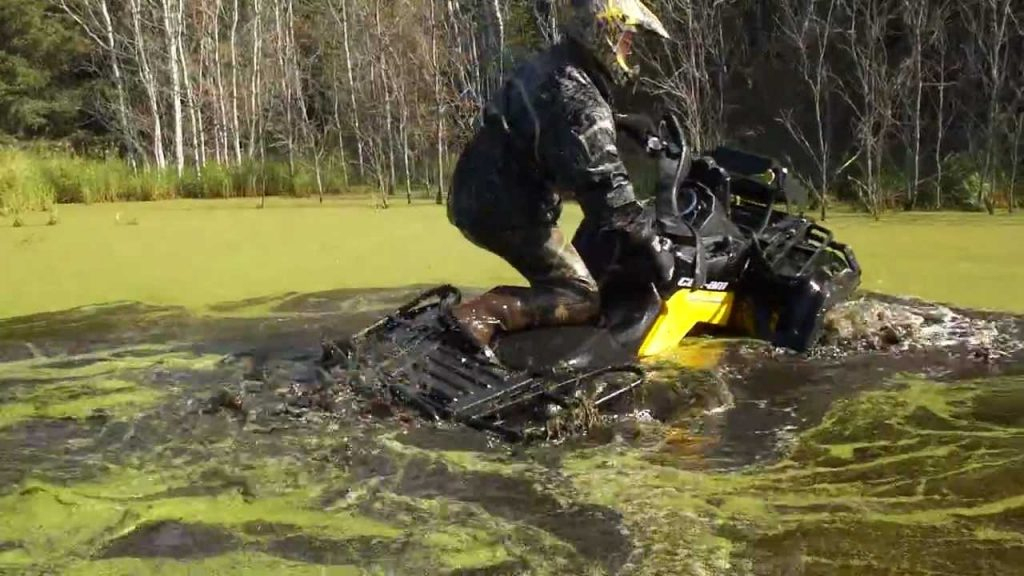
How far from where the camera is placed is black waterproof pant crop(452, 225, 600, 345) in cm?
375

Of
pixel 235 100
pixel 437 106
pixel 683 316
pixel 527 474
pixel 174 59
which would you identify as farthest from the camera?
pixel 235 100

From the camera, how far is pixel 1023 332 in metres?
4.70

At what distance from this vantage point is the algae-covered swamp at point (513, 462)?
2.51 meters

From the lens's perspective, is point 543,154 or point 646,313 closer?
point 543,154

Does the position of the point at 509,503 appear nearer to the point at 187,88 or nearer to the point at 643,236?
the point at 643,236

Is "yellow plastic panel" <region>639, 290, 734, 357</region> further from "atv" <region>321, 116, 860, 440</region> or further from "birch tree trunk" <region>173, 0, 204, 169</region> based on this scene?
"birch tree trunk" <region>173, 0, 204, 169</region>

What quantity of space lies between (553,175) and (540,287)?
1.38ft

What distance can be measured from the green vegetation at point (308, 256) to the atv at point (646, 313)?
1400 millimetres

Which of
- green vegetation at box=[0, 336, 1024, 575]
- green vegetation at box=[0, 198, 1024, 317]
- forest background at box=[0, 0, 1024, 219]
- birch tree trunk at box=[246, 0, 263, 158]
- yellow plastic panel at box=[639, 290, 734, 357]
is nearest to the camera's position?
green vegetation at box=[0, 336, 1024, 575]

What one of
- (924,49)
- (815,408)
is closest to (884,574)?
(815,408)

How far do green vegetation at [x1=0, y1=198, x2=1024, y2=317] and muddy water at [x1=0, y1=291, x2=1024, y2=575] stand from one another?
5.21 ft

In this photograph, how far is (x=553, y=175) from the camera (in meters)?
3.66

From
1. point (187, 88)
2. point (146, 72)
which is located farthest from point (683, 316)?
point (146, 72)

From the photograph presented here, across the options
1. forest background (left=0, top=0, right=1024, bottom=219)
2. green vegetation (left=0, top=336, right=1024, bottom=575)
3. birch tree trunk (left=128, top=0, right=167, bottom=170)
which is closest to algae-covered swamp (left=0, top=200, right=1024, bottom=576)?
green vegetation (left=0, top=336, right=1024, bottom=575)
